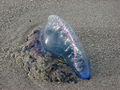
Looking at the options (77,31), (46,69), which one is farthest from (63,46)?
(77,31)

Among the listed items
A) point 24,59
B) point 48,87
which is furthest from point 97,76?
point 24,59

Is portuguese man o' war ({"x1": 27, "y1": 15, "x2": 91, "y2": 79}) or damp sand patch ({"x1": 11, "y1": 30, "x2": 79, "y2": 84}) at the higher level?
portuguese man o' war ({"x1": 27, "y1": 15, "x2": 91, "y2": 79})

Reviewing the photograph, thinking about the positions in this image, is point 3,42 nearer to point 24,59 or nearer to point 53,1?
point 24,59

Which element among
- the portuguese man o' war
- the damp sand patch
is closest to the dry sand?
the damp sand patch

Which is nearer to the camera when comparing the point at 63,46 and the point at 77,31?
the point at 63,46

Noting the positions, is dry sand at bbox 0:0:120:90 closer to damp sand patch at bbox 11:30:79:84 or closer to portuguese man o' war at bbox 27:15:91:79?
damp sand patch at bbox 11:30:79:84

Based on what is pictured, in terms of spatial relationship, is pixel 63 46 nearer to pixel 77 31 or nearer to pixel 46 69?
pixel 46 69
